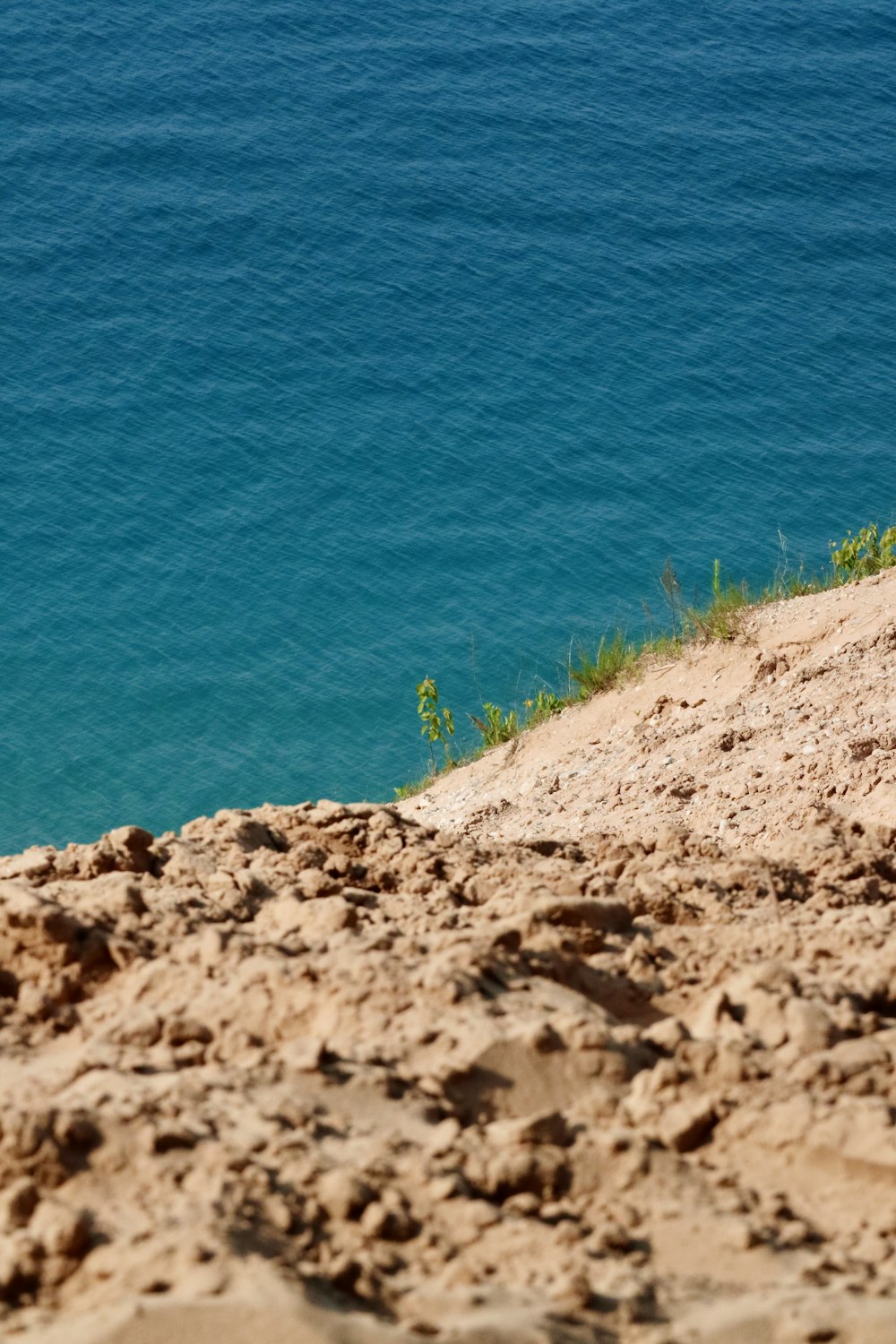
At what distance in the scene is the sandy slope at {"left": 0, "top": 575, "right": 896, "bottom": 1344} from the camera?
2219mm

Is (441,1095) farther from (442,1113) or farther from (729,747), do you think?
(729,747)

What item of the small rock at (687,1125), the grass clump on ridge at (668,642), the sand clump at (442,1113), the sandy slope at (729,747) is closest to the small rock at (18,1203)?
the sand clump at (442,1113)

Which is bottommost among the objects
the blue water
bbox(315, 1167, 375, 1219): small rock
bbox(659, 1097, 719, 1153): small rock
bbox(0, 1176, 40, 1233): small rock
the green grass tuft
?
bbox(315, 1167, 375, 1219): small rock

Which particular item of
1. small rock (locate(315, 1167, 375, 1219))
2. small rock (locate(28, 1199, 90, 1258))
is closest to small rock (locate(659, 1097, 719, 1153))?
small rock (locate(315, 1167, 375, 1219))

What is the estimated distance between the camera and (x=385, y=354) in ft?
52.9

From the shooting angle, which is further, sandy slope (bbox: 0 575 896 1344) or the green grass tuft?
the green grass tuft

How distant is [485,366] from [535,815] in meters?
9.96

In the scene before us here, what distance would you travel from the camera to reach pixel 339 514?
14.2 metres

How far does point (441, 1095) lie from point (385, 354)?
13989 mm

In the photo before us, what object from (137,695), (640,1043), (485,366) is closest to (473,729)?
(137,695)

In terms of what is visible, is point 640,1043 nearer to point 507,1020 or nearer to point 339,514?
point 507,1020

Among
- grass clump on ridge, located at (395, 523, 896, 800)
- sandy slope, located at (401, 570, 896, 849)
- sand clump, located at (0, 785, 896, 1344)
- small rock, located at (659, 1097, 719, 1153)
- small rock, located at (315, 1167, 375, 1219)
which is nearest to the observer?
sand clump, located at (0, 785, 896, 1344)

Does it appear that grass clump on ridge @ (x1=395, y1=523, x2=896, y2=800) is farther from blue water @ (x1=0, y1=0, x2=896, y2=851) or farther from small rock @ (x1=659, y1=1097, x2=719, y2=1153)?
small rock @ (x1=659, y1=1097, x2=719, y2=1153)

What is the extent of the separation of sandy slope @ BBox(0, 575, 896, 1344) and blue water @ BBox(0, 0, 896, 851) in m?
8.06
